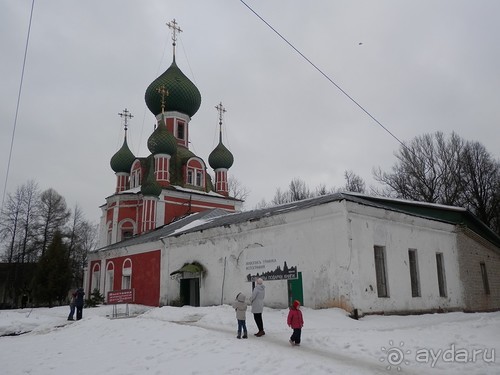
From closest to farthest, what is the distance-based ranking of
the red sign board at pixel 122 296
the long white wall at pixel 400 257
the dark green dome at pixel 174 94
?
the long white wall at pixel 400 257
the red sign board at pixel 122 296
the dark green dome at pixel 174 94

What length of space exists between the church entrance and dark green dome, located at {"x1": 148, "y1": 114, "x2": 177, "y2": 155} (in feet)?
51.0

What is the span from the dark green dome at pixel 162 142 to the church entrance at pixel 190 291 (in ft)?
51.0

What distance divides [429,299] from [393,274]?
8.40 ft

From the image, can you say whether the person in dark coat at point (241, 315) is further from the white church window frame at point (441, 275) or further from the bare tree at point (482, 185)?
the bare tree at point (482, 185)

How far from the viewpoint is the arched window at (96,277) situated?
97.3 ft

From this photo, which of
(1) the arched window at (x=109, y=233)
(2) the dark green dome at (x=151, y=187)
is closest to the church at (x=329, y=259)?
(1) the arched window at (x=109, y=233)

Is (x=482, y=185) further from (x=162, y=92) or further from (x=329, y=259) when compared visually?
(x=162, y=92)

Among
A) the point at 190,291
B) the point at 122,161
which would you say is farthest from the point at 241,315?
the point at 122,161

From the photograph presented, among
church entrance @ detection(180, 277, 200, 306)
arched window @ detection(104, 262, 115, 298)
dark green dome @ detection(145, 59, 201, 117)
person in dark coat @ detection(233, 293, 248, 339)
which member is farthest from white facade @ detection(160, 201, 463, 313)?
dark green dome @ detection(145, 59, 201, 117)

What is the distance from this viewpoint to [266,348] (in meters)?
9.22

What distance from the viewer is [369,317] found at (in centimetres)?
1380

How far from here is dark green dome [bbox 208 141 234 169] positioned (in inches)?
1519

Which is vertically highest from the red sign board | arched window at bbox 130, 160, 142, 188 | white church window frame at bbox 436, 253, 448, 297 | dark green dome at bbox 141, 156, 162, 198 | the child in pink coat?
arched window at bbox 130, 160, 142, 188

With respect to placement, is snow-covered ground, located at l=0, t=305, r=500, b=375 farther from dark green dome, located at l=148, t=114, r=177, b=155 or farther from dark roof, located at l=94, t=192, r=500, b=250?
dark green dome, located at l=148, t=114, r=177, b=155
